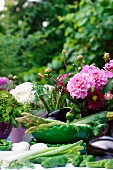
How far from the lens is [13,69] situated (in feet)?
17.9

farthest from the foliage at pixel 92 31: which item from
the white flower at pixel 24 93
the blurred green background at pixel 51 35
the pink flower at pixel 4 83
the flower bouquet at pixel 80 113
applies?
the flower bouquet at pixel 80 113

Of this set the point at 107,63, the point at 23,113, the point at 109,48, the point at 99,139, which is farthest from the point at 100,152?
the point at 109,48

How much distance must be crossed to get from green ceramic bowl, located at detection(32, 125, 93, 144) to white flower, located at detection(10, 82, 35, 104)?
0.25m

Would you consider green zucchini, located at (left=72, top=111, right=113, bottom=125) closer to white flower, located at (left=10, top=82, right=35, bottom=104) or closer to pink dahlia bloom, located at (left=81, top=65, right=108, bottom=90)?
pink dahlia bloom, located at (left=81, top=65, right=108, bottom=90)

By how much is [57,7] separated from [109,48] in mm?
2158

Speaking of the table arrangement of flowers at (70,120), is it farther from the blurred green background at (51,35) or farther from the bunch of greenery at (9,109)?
the blurred green background at (51,35)

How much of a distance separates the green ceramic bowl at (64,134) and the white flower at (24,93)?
0.25m

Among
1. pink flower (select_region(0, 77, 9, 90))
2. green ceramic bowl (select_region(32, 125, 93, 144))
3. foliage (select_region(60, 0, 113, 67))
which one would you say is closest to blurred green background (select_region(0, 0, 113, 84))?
foliage (select_region(60, 0, 113, 67))

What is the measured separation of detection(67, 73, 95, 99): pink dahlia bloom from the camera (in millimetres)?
1773

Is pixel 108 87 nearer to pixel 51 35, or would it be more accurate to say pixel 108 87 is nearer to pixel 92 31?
pixel 92 31

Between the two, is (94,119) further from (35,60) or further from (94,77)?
(35,60)

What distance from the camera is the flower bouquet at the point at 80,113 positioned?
5.75 feet

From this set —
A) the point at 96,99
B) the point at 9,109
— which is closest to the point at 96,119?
the point at 96,99

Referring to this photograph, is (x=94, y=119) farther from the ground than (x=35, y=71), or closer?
closer
